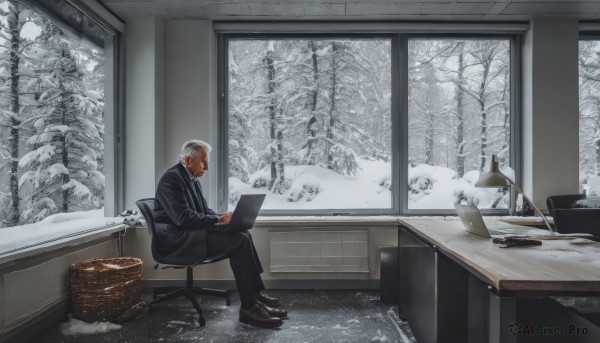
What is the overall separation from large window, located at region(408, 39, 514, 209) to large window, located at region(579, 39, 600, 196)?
0.76 meters

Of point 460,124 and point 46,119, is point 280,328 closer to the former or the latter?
point 46,119

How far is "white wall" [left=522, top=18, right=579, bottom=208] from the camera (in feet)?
12.4

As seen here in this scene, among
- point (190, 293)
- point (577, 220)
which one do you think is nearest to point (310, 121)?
point (190, 293)

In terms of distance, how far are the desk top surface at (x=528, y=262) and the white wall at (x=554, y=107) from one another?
1.88m

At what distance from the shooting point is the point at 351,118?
400cm

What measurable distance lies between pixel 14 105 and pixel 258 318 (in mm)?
2243

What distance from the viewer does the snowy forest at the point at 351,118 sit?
3990 mm

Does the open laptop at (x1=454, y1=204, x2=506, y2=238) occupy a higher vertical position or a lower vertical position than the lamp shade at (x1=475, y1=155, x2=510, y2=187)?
lower

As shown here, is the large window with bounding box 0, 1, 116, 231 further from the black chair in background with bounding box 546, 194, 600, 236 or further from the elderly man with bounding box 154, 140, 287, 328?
the black chair in background with bounding box 546, 194, 600, 236

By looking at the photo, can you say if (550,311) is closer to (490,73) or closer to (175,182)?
(175,182)

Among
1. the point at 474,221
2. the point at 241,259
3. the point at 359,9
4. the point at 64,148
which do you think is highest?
the point at 359,9

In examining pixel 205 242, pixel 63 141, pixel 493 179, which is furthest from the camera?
pixel 63 141

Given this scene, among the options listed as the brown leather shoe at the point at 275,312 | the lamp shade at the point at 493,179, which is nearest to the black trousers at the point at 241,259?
the brown leather shoe at the point at 275,312

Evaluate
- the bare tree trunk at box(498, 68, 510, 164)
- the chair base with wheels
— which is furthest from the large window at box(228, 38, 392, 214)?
the bare tree trunk at box(498, 68, 510, 164)
